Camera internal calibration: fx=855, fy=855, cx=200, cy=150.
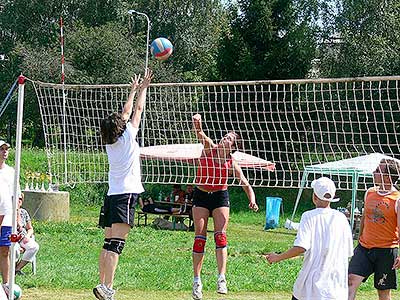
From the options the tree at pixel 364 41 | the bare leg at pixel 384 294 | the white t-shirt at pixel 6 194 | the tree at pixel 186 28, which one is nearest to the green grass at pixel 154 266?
the white t-shirt at pixel 6 194

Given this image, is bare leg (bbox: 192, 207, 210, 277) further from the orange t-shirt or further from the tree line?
the tree line

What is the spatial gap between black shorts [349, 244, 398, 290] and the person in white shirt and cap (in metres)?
1.66

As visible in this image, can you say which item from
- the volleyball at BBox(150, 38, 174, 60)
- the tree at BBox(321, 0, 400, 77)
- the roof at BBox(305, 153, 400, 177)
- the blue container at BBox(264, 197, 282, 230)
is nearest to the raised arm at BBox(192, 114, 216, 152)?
the volleyball at BBox(150, 38, 174, 60)

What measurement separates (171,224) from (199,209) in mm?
Result: 13140

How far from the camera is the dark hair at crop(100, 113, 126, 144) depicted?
27.2 ft

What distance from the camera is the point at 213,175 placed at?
9445 mm

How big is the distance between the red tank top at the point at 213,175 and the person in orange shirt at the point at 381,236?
1628mm

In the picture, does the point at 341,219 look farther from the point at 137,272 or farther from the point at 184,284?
the point at 137,272

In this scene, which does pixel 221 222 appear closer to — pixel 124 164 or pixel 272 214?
pixel 124 164

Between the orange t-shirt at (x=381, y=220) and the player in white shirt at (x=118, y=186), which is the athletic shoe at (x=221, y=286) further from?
the orange t-shirt at (x=381, y=220)

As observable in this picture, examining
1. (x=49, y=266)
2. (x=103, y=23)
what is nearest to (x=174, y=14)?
→ (x=103, y=23)

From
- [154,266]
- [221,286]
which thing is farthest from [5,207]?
[154,266]

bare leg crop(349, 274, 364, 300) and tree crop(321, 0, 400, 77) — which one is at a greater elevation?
tree crop(321, 0, 400, 77)

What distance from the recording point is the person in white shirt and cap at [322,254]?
6.84 m
